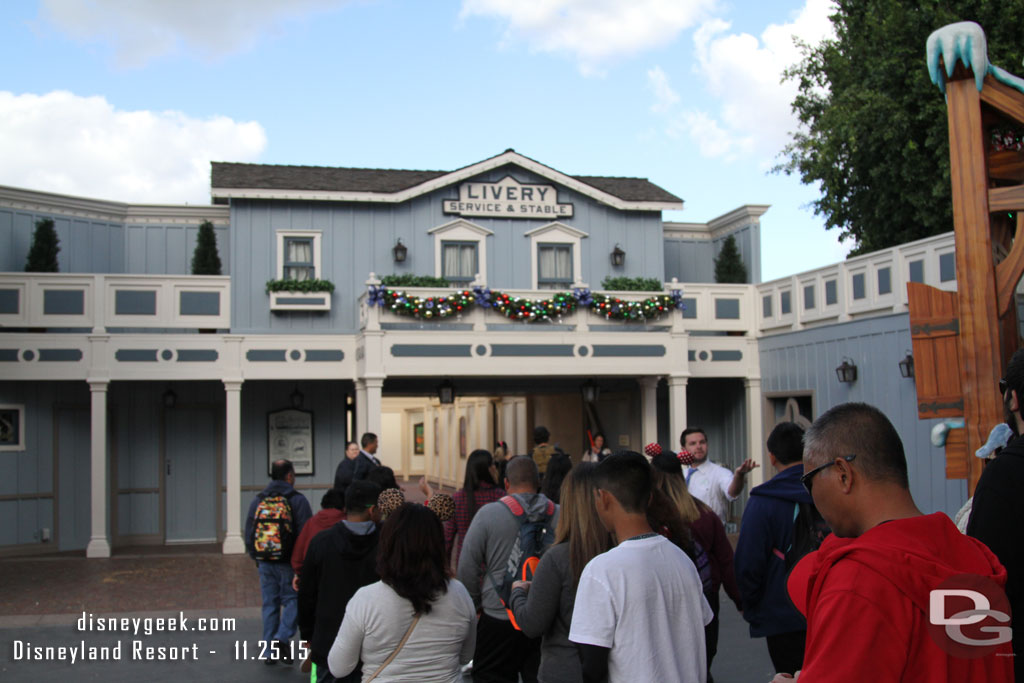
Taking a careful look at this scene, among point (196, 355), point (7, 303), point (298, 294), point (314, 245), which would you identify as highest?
point (314, 245)

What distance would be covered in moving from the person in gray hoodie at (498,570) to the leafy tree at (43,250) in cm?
1457

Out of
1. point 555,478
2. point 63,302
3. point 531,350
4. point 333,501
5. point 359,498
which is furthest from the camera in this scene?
point 531,350

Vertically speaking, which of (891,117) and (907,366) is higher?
(891,117)

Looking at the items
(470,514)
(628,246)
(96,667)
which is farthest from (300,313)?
(470,514)

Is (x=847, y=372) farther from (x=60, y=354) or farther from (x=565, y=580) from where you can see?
(x=60, y=354)

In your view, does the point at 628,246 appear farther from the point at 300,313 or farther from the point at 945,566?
the point at 945,566

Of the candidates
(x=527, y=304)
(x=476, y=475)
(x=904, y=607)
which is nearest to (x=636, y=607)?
(x=904, y=607)

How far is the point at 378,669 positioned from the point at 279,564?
4538 mm

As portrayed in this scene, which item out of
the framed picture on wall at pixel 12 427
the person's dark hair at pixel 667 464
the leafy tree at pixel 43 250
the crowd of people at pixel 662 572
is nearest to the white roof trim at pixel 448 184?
the leafy tree at pixel 43 250

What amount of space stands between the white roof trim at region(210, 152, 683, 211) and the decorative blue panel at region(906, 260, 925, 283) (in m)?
6.57

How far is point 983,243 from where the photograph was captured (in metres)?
7.92

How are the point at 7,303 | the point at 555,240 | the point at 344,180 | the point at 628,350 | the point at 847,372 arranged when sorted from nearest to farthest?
the point at 847,372 → the point at 7,303 → the point at 628,350 → the point at 344,180 → the point at 555,240

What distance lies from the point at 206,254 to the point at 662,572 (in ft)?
53.3

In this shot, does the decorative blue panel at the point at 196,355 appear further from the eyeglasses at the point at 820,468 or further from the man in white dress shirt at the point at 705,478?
the eyeglasses at the point at 820,468
